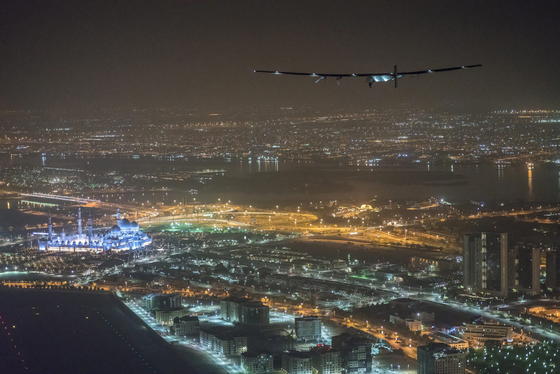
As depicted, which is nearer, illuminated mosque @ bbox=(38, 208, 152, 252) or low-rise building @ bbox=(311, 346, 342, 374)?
low-rise building @ bbox=(311, 346, 342, 374)

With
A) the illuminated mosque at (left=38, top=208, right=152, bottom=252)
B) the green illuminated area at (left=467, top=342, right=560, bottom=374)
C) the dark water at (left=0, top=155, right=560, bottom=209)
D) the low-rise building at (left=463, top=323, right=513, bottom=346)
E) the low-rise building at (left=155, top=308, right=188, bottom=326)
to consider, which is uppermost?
the dark water at (left=0, top=155, right=560, bottom=209)

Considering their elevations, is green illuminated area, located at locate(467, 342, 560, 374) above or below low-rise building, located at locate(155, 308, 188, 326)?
below

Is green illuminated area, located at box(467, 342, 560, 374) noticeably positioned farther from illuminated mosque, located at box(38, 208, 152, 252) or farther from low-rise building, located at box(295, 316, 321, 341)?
illuminated mosque, located at box(38, 208, 152, 252)

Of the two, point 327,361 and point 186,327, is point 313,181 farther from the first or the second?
point 327,361

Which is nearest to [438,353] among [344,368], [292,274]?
[344,368]

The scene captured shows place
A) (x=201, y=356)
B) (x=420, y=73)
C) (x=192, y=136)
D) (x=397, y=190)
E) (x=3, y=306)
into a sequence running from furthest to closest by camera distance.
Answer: (x=192, y=136) < (x=397, y=190) < (x=3, y=306) < (x=201, y=356) < (x=420, y=73)

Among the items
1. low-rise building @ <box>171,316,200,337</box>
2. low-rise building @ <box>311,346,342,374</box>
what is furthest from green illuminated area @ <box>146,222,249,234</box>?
low-rise building @ <box>311,346,342,374</box>

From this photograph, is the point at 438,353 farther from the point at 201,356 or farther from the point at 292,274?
the point at 292,274
